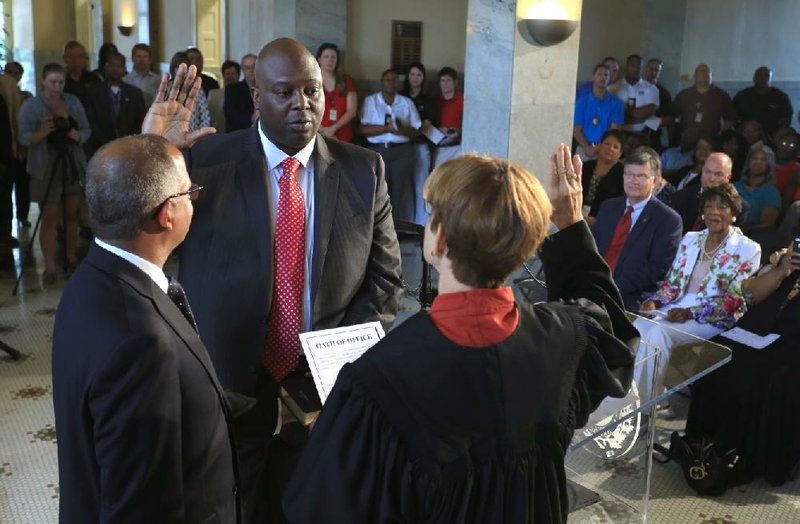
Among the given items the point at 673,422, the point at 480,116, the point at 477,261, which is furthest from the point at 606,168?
the point at 477,261

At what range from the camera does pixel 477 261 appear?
4.59ft

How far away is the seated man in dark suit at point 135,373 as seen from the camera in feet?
4.90

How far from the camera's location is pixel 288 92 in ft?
7.45

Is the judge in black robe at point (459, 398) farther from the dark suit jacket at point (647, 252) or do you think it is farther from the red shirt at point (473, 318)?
the dark suit jacket at point (647, 252)

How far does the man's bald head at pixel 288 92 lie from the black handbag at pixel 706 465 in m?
2.24

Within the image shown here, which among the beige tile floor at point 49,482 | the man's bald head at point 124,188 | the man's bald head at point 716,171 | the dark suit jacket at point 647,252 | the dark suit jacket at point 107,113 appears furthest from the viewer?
the dark suit jacket at point 107,113

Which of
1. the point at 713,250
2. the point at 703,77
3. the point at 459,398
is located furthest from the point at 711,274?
the point at 703,77

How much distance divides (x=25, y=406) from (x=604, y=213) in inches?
123

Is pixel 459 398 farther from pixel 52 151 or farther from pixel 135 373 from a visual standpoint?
pixel 52 151

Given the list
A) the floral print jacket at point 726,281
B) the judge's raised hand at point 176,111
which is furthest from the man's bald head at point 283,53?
the floral print jacket at point 726,281

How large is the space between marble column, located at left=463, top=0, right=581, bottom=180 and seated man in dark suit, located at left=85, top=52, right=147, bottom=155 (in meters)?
2.92

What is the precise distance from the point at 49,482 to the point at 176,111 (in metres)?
1.96

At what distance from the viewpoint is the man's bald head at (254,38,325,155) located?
2264 millimetres

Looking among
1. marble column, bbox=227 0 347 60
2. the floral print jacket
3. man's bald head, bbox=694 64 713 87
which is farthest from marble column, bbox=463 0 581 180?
man's bald head, bbox=694 64 713 87
